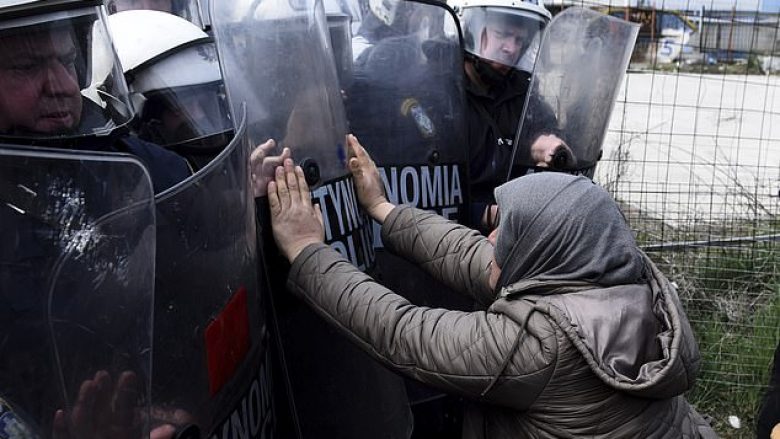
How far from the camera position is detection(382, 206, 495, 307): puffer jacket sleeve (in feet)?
7.50

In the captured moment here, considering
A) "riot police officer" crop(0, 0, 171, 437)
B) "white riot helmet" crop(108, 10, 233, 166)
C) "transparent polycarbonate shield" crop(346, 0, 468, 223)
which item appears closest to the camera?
"riot police officer" crop(0, 0, 171, 437)

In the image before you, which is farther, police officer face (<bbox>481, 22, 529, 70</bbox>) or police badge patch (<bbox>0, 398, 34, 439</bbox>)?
police officer face (<bbox>481, 22, 529, 70</bbox>)

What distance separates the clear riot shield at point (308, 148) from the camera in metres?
2.00

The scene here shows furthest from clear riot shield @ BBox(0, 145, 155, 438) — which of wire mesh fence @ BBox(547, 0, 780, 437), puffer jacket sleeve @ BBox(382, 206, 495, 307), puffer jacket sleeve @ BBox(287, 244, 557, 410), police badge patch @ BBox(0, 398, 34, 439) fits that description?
wire mesh fence @ BBox(547, 0, 780, 437)

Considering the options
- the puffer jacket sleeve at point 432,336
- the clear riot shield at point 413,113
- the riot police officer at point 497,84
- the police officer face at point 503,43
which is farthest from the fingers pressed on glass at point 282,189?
the police officer face at point 503,43

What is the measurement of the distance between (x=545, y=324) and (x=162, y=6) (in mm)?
1822

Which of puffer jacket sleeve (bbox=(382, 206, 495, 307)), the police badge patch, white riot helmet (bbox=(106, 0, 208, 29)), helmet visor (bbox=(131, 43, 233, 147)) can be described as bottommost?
puffer jacket sleeve (bbox=(382, 206, 495, 307))

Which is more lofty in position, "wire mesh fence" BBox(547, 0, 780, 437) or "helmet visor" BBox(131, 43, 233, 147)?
"helmet visor" BBox(131, 43, 233, 147)

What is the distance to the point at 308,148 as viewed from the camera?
2.06 meters

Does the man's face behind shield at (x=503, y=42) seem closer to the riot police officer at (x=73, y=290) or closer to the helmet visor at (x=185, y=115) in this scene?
the helmet visor at (x=185, y=115)

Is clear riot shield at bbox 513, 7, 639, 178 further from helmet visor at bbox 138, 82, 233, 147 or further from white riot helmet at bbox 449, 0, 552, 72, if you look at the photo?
helmet visor at bbox 138, 82, 233, 147

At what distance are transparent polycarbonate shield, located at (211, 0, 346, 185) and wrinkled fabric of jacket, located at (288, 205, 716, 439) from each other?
0.27 metres

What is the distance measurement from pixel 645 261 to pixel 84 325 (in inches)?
50.4

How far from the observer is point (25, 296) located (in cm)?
101
